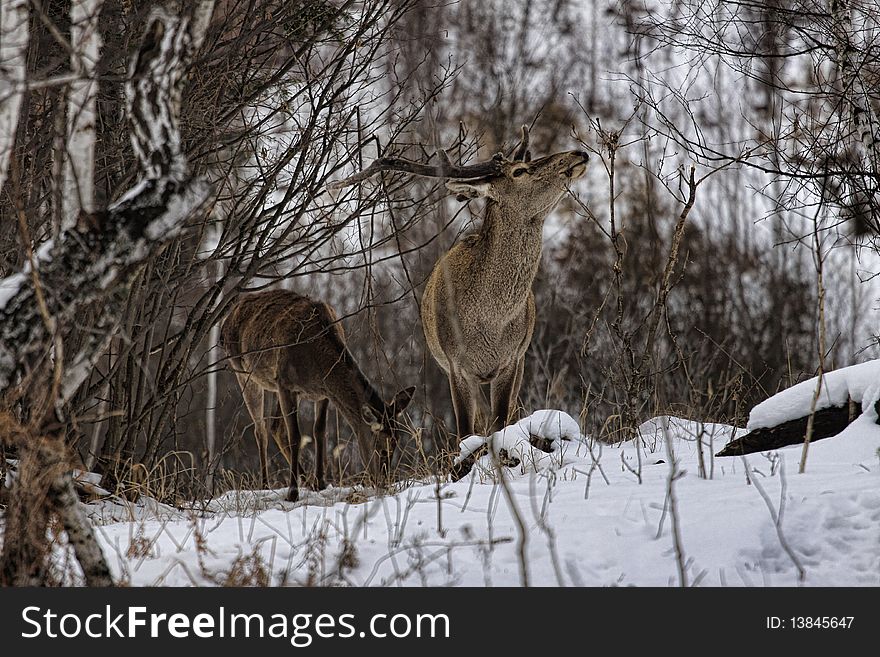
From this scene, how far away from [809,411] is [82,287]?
3.90m

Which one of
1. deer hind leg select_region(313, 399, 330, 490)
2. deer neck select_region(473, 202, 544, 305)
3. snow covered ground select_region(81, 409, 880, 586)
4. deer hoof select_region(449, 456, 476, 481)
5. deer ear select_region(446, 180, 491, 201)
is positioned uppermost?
deer ear select_region(446, 180, 491, 201)

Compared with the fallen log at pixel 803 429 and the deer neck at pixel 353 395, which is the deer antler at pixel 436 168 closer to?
the deer neck at pixel 353 395

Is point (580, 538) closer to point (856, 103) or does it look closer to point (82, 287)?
point (82, 287)

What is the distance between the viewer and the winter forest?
12.0ft

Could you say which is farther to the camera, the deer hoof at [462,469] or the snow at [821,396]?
the deer hoof at [462,469]

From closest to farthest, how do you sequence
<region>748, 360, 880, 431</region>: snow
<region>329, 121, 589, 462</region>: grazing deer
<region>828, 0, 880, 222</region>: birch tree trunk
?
<region>748, 360, 880, 431</region>: snow, <region>828, 0, 880, 222</region>: birch tree trunk, <region>329, 121, 589, 462</region>: grazing deer

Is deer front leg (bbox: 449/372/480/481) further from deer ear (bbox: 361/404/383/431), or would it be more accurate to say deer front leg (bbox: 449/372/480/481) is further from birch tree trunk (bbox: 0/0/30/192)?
birch tree trunk (bbox: 0/0/30/192)

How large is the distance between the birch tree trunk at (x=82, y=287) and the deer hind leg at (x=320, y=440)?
4.90 metres

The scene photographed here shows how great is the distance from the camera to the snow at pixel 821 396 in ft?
18.3

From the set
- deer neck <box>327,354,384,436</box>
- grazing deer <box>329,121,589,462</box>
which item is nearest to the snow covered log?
grazing deer <box>329,121,589,462</box>

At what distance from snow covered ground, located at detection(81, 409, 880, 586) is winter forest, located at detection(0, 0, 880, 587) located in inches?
0.7

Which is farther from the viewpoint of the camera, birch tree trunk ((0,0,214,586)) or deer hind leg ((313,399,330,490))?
deer hind leg ((313,399,330,490))

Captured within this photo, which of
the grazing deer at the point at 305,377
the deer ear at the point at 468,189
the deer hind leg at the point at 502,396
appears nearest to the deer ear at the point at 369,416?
the grazing deer at the point at 305,377
